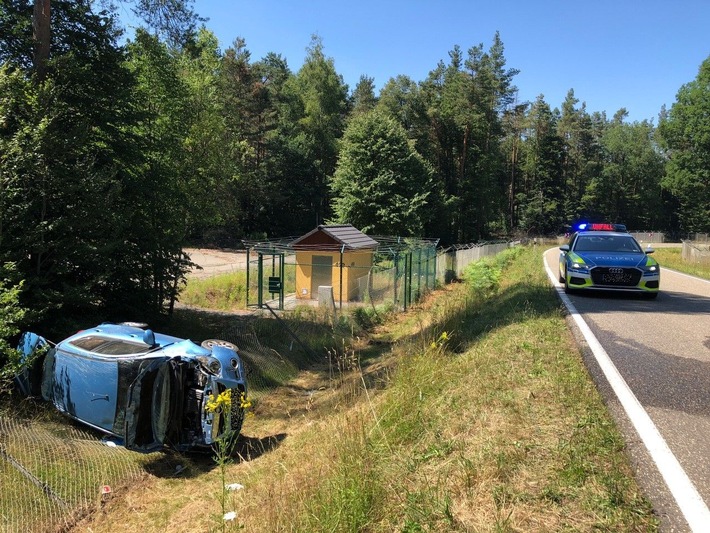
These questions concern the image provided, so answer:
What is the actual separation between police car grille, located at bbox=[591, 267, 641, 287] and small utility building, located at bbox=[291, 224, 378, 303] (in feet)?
35.6

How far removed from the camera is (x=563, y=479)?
2967mm

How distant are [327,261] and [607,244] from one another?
11.7 meters

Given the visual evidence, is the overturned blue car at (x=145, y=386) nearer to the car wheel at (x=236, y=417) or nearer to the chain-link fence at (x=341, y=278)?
the car wheel at (x=236, y=417)

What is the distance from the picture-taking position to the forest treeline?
31.4 ft

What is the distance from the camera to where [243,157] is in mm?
51375

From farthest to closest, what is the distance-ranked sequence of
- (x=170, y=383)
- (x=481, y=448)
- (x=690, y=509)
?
1. (x=170, y=383)
2. (x=481, y=448)
3. (x=690, y=509)

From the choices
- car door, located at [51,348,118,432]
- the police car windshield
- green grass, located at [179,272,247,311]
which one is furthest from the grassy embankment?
green grass, located at [179,272,247,311]

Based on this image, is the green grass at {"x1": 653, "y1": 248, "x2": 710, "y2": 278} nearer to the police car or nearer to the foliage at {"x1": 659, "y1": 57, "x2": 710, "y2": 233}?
the police car

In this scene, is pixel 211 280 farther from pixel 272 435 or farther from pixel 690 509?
pixel 690 509

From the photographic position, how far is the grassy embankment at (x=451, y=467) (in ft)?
9.22

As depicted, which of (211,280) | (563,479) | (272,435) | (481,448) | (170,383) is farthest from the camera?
(211,280)

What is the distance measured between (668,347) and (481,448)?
14.4 ft

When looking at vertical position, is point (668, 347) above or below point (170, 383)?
above

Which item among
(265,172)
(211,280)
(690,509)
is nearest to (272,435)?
(690,509)
